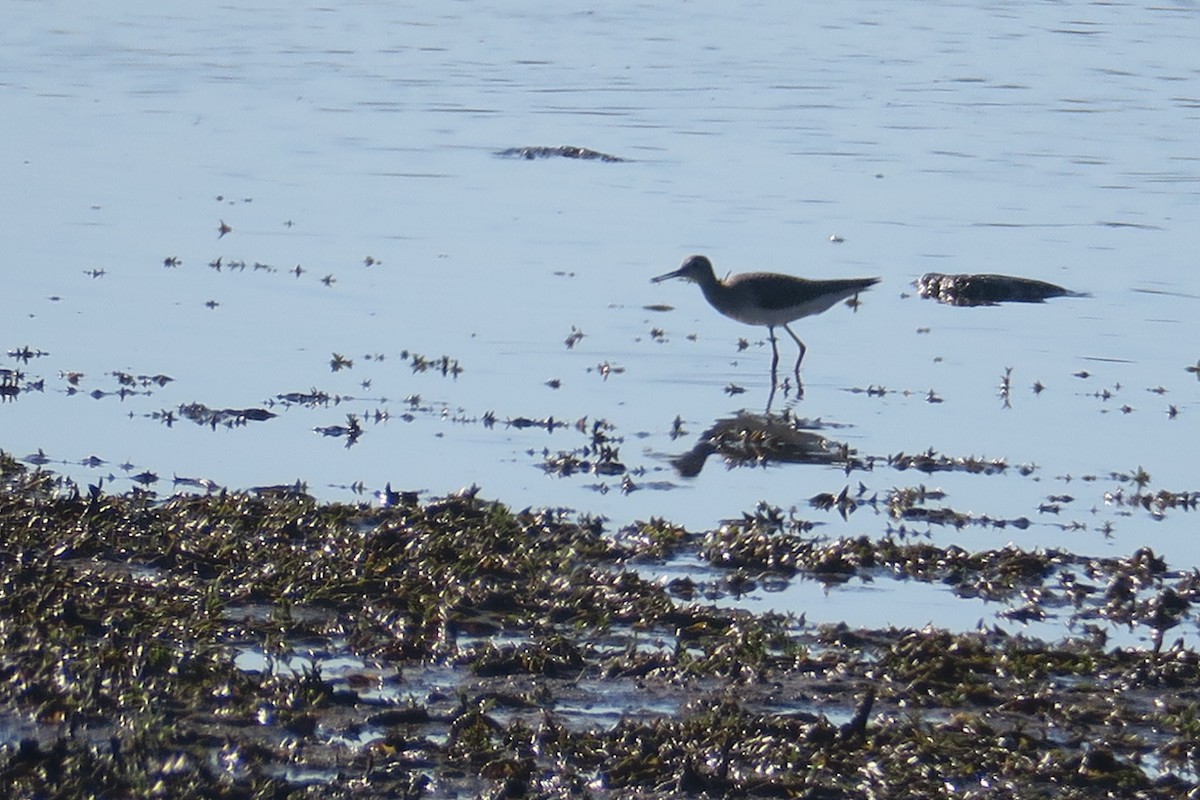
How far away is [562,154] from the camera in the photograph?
70.4 feet

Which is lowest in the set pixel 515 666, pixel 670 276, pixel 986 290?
pixel 986 290

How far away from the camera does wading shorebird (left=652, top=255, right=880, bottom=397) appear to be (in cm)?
1410

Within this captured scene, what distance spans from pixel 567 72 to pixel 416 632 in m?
22.4

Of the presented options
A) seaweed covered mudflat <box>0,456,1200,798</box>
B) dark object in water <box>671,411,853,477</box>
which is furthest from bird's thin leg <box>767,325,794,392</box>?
seaweed covered mudflat <box>0,456,1200,798</box>

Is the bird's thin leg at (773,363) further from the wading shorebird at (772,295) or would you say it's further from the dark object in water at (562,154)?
the dark object in water at (562,154)

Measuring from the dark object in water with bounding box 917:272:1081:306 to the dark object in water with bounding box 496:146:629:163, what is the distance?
6327mm

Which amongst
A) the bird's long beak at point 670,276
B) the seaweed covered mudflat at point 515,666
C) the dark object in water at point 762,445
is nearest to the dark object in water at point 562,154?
the bird's long beak at point 670,276

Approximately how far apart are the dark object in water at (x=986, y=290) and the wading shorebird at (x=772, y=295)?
1.46 metres

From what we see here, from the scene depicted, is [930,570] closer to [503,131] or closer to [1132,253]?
[1132,253]

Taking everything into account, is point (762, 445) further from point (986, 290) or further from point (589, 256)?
point (589, 256)

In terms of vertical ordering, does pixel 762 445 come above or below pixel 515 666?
below

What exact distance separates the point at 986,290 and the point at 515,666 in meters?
9.57

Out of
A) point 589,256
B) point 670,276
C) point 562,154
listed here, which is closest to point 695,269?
point 670,276

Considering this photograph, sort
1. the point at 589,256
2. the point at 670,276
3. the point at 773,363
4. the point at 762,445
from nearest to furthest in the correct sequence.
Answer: the point at 762,445 < the point at 773,363 < the point at 670,276 < the point at 589,256
